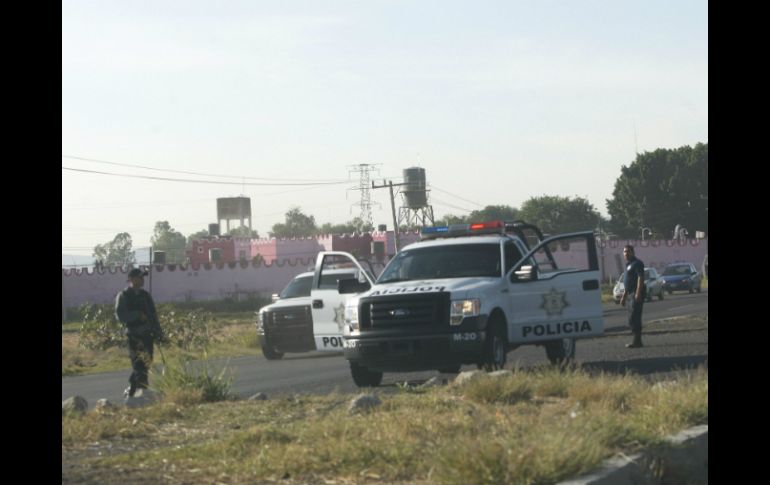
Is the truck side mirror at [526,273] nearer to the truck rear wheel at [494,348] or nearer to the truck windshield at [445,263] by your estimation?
the truck windshield at [445,263]

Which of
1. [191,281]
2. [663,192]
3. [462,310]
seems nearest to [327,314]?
[462,310]

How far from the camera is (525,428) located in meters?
8.92

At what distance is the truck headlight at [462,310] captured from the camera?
591 inches

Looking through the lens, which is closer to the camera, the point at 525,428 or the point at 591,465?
the point at 591,465

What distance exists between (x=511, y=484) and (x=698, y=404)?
345 cm

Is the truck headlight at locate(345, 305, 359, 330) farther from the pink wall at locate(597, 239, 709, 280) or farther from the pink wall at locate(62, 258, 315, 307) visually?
the pink wall at locate(597, 239, 709, 280)

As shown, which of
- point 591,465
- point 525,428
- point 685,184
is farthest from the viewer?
point 685,184

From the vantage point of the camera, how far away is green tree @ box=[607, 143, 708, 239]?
11150cm

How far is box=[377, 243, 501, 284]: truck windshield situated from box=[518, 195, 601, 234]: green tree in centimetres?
10200

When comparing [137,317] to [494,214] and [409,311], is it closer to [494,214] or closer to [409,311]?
[409,311]

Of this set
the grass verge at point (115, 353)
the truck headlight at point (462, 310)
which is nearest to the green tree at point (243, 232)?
the grass verge at point (115, 353)

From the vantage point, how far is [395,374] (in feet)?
59.9
